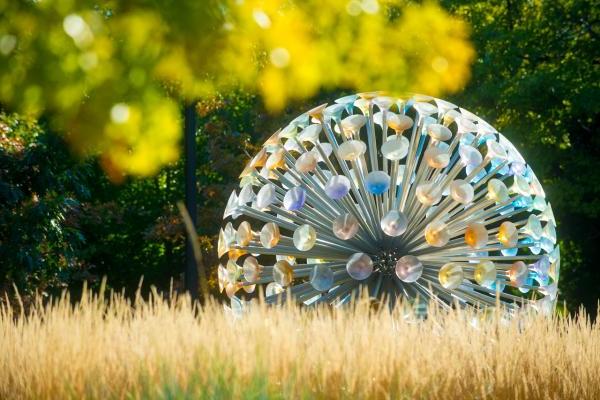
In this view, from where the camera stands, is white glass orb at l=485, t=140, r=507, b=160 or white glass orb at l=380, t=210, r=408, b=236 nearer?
white glass orb at l=380, t=210, r=408, b=236

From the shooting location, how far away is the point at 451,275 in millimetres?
9289

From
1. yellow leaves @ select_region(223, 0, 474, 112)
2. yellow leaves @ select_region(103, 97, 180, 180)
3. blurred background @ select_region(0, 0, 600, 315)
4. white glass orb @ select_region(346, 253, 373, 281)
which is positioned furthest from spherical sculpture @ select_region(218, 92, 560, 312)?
yellow leaves @ select_region(103, 97, 180, 180)

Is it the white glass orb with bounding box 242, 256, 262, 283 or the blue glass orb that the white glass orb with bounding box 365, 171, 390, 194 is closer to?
the blue glass orb

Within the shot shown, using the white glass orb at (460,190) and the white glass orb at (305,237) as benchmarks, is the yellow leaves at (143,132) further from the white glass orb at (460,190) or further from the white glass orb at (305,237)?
the white glass orb at (460,190)

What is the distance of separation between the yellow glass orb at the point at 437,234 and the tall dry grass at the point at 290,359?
2254 millimetres

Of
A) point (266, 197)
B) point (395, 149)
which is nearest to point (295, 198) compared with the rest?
point (266, 197)

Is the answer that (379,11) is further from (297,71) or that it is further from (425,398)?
(425,398)

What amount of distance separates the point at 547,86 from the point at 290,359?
14605 mm

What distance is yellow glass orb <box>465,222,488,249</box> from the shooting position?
9453 mm

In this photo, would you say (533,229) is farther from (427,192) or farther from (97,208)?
(97,208)

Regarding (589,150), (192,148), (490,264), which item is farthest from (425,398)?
(589,150)

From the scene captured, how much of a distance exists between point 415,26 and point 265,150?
4.56 metres

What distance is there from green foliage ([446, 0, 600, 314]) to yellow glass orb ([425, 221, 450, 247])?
10.6 meters

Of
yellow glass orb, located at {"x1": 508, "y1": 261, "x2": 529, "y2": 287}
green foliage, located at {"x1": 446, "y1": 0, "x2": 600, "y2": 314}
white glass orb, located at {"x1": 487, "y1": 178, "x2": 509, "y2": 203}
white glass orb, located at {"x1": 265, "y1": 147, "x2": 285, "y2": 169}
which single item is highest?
green foliage, located at {"x1": 446, "y1": 0, "x2": 600, "y2": 314}
